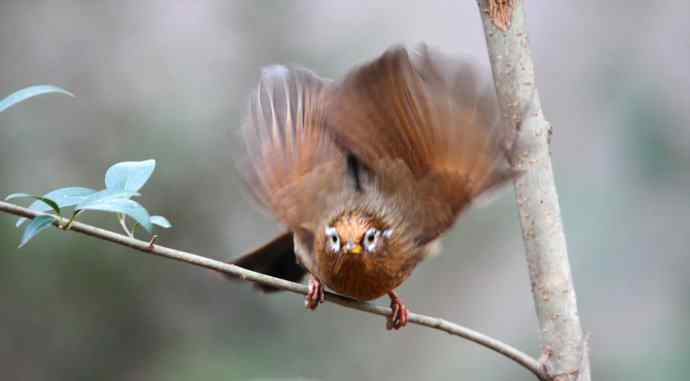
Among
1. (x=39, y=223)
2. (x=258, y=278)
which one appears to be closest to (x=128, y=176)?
(x=39, y=223)

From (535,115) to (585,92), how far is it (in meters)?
3.77

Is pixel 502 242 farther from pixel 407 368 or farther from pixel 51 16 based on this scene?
pixel 51 16

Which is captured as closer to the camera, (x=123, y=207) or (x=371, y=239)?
(x=123, y=207)

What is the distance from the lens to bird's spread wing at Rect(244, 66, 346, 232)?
310 centimetres

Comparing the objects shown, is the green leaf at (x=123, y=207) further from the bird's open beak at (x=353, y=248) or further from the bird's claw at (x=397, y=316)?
the bird's claw at (x=397, y=316)

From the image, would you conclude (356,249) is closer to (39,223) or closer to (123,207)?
(123,207)

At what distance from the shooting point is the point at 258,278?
2.28 m

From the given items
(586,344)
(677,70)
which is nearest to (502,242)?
(677,70)

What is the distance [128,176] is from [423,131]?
3.16ft

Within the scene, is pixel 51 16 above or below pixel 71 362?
above

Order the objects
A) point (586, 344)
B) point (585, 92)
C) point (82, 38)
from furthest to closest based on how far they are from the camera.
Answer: point (585, 92) → point (82, 38) → point (586, 344)

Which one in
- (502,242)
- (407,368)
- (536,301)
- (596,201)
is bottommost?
(407,368)

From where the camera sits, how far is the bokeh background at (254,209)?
4.89 meters

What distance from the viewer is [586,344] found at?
2494 mm
